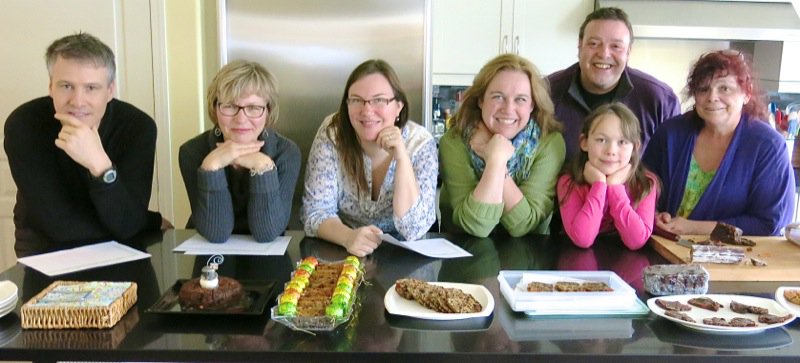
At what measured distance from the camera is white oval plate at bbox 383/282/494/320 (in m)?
1.24

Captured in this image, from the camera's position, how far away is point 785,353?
1.13 metres

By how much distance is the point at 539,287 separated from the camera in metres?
1.37

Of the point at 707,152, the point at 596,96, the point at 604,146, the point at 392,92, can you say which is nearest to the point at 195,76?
the point at 392,92

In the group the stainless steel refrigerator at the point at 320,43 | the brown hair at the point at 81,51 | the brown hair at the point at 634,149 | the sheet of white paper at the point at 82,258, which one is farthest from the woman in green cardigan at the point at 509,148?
the stainless steel refrigerator at the point at 320,43

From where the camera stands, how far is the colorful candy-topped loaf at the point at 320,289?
1.21 m

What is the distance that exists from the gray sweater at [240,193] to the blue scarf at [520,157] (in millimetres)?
552

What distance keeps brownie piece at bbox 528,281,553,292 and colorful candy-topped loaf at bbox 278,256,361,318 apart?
1.23 ft

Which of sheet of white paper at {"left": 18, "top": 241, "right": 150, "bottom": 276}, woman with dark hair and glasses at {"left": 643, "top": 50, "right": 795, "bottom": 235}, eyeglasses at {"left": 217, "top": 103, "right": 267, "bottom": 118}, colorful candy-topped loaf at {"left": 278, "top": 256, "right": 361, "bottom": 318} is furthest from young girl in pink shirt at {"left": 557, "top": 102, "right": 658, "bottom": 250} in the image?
sheet of white paper at {"left": 18, "top": 241, "right": 150, "bottom": 276}

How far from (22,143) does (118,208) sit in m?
0.37

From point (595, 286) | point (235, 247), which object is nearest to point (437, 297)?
point (595, 286)

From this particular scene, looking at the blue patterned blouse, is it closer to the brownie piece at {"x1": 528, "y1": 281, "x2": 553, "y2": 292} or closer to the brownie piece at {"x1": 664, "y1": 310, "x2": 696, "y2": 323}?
the brownie piece at {"x1": 528, "y1": 281, "x2": 553, "y2": 292}

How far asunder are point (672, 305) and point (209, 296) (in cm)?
93

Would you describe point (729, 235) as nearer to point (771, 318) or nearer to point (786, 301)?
point (786, 301)

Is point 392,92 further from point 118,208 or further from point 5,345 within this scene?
point 5,345
